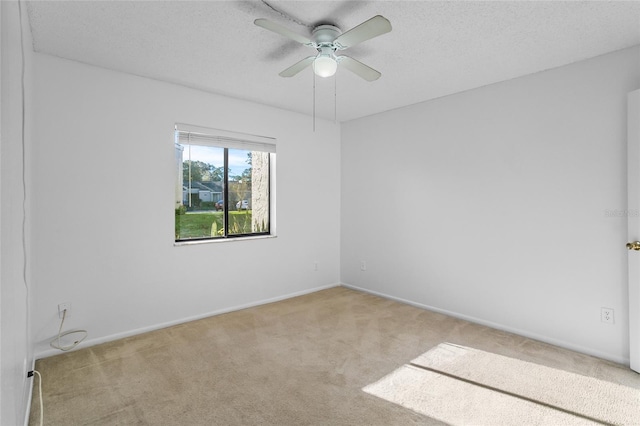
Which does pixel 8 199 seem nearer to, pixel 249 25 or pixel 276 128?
pixel 249 25

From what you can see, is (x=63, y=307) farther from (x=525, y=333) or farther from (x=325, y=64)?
(x=525, y=333)

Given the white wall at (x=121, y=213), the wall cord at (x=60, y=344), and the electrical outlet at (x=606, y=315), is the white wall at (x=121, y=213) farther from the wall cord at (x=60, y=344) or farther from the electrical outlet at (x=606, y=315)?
the electrical outlet at (x=606, y=315)

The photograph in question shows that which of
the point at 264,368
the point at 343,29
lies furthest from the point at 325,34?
the point at 264,368

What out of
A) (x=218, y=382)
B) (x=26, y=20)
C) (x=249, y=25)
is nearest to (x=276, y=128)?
(x=249, y=25)

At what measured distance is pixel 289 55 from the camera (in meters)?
2.69

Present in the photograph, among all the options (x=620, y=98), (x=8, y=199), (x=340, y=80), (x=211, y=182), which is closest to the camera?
(x=8, y=199)

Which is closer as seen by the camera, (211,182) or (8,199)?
(8,199)

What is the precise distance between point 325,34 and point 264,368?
246 cm

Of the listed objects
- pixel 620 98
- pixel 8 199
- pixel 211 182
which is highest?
pixel 620 98

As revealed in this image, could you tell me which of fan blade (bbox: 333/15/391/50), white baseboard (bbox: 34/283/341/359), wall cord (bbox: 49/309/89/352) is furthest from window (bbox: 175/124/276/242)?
fan blade (bbox: 333/15/391/50)

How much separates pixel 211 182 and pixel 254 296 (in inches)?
57.7

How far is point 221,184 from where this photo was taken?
3.90 m

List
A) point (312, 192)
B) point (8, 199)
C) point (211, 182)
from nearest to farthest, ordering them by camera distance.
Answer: point (8, 199) < point (211, 182) < point (312, 192)

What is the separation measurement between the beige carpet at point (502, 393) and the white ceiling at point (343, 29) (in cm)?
247
